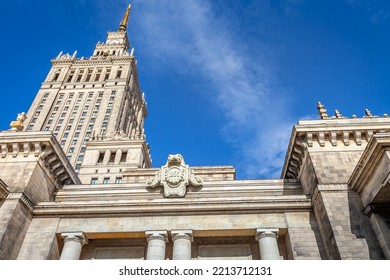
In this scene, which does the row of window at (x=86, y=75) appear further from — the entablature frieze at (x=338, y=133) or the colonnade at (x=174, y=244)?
the entablature frieze at (x=338, y=133)

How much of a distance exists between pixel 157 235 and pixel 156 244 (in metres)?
0.56

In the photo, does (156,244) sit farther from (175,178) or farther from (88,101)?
(88,101)

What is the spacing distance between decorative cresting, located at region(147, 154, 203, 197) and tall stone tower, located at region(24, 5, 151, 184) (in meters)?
33.3

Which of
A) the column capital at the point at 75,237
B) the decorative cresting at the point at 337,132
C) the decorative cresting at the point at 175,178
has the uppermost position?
the decorative cresting at the point at 337,132

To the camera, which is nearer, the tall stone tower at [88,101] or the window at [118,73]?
the tall stone tower at [88,101]

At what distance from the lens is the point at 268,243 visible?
1781 centimetres

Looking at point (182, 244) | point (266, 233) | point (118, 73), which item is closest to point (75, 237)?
point (182, 244)

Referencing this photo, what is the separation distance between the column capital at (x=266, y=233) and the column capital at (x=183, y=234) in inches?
158

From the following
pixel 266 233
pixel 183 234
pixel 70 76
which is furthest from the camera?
pixel 70 76

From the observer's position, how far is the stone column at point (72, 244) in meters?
17.9

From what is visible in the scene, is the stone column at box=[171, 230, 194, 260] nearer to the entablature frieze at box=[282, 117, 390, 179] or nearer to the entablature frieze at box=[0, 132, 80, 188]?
the entablature frieze at box=[282, 117, 390, 179]

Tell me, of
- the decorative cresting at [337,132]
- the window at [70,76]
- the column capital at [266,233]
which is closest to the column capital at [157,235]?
the column capital at [266,233]

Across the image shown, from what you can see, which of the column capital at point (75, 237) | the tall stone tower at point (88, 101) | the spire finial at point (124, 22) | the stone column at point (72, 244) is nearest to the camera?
the stone column at point (72, 244)
